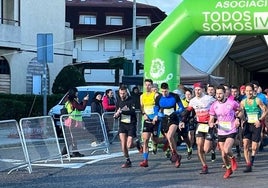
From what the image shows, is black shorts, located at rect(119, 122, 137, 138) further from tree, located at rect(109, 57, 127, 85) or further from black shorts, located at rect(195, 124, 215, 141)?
tree, located at rect(109, 57, 127, 85)

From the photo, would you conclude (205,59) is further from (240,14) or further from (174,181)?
(174,181)

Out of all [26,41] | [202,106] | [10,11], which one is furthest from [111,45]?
[202,106]

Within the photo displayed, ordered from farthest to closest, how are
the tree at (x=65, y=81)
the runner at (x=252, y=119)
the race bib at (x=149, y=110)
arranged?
the tree at (x=65, y=81) → the race bib at (x=149, y=110) → the runner at (x=252, y=119)

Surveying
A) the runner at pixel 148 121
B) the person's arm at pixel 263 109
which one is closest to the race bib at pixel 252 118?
the person's arm at pixel 263 109

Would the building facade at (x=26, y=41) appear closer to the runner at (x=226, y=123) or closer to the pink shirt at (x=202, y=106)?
the pink shirt at (x=202, y=106)

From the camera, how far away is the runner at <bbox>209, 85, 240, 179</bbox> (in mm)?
11969

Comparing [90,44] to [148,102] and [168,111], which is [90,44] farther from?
[168,111]

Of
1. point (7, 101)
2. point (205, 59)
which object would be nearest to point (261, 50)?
point (205, 59)

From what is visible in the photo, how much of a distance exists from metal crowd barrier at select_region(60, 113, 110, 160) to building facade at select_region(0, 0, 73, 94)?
15.5 m

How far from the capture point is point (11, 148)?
12000 mm

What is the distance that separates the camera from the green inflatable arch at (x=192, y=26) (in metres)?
15.8

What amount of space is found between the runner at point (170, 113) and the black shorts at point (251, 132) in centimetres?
144

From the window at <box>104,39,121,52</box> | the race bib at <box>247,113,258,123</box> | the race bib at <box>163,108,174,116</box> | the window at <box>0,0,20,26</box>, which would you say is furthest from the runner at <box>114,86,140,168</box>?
the window at <box>104,39,121,52</box>

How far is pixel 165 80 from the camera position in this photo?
16938 mm
